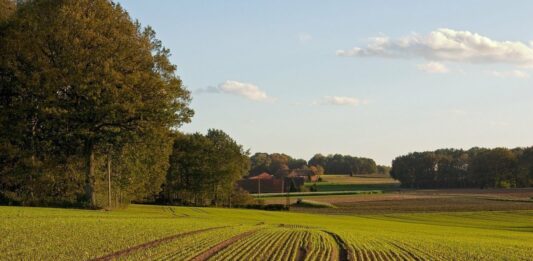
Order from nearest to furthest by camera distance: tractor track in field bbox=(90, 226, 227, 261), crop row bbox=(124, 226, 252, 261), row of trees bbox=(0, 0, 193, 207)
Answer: tractor track in field bbox=(90, 226, 227, 261)
crop row bbox=(124, 226, 252, 261)
row of trees bbox=(0, 0, 193, 207)

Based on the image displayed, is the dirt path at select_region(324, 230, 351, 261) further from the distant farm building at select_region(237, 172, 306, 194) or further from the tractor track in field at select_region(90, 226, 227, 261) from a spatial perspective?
the distant farm building at select_region(237, 172, 306, 194)

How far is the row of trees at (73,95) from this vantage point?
47.8 metres

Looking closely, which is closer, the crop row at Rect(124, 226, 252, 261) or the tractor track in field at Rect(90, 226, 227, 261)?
the tractor track in field at Rect(90, 226, 227, 261)

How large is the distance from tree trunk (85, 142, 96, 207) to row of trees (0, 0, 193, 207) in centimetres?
10

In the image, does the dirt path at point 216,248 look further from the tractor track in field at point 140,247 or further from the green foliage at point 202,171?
the green foliage at point 202,171

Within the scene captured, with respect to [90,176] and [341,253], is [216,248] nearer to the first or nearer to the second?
[341,253]

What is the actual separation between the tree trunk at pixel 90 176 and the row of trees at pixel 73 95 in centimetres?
10

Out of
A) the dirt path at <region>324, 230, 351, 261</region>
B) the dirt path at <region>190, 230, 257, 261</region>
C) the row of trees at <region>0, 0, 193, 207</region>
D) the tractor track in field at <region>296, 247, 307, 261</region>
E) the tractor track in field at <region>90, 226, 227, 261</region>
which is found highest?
the row of trees at <region>0, 0, 193, 207</region>

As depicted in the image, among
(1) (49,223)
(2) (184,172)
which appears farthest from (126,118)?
(2) (184,172)

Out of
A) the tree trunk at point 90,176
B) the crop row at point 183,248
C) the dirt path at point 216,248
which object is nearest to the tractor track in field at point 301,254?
the dirt path at point 216,248

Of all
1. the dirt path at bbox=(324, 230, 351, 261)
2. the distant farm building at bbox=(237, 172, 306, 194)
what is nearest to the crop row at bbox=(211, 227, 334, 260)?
the dirt path at bbox=(324, 230, 351, 261)

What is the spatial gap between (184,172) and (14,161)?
5787 centimetres

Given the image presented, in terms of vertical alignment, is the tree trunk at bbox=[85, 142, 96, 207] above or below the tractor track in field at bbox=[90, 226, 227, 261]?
above

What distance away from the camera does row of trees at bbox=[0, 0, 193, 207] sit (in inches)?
1880
